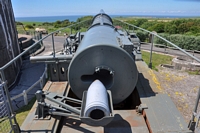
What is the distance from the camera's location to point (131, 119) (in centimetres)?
305

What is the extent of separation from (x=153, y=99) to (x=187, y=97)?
4.36 meters

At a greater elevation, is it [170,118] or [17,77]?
[170,118]

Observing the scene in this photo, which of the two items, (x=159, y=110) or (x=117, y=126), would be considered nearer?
(x=117, y=126)

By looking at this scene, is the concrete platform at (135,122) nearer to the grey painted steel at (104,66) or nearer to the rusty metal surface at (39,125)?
the rusty metal surface at (39,125)

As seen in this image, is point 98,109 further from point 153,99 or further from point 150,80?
point 150,80

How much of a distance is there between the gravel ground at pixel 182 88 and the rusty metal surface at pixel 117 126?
340 cm

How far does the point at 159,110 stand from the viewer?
3.06 metres

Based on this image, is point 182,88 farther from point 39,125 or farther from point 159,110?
point 39,125

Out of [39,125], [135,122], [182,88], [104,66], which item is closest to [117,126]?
[135,122]

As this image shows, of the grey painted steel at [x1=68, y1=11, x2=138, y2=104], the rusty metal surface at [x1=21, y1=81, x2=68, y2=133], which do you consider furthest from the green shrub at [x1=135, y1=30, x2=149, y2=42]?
the rusty metal surface at [x1=21, y1=81, x2=68, y2=133]

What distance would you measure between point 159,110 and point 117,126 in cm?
76

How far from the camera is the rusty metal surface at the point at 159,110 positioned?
2.70 metres

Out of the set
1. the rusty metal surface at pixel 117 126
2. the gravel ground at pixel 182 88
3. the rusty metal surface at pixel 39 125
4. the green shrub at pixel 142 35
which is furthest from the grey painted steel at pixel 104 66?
the green shrub at pixel 142 35

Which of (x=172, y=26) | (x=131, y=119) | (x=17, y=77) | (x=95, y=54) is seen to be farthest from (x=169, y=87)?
(x=172, y=26)
